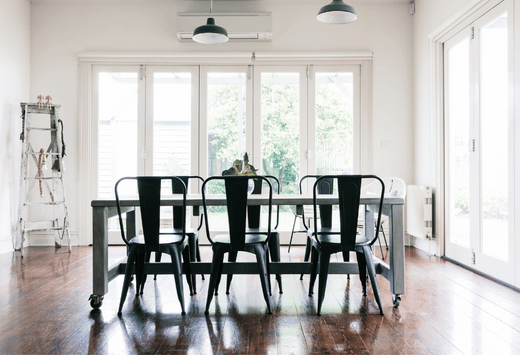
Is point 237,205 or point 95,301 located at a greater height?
point 237,205

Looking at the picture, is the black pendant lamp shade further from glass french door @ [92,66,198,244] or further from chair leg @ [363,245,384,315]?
chair leg @ [363,245,384,315]

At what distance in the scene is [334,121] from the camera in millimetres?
4828

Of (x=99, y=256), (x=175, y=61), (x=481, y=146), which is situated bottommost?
(x=99, y=256)

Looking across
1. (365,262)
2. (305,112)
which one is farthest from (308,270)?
(305,112)

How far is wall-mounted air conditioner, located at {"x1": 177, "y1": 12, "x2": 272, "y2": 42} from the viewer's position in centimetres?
463

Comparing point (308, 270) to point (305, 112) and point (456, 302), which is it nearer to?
point (456, 302)

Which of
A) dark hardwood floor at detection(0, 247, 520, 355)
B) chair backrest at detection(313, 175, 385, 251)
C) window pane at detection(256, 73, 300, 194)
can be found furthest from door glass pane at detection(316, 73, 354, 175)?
chair backrest at detection(313, 175, 385, 251)

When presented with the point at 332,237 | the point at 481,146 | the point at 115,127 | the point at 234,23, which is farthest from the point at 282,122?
the point at 332,237

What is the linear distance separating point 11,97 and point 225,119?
249cm

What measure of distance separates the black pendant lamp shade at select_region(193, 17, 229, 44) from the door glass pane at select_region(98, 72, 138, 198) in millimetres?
1735

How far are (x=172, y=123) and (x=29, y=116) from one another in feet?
5.29

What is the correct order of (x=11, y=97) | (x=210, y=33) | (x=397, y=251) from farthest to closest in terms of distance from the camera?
(x=11, y=97) → (x=210, y=33) → (x=397, y=251)

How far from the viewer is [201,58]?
15.6 ft

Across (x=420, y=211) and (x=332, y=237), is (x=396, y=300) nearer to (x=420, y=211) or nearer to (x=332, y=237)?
(x=332, y=237)
